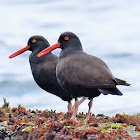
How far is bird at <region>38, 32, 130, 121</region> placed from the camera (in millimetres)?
9008

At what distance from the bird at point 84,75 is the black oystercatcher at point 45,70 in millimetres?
1543

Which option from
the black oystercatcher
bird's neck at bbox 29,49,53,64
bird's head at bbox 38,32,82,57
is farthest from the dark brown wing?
bird's neck at bbox 29,49,53,64

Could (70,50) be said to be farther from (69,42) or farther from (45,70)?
(45,70)

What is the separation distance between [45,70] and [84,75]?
2.71 meters

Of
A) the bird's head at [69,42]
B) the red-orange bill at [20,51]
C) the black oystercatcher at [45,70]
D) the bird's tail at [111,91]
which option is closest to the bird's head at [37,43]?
the black oystercatcher at [45,70]

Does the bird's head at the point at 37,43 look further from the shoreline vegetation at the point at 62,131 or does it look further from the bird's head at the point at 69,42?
the shoreline vegetation at the point at 62,131

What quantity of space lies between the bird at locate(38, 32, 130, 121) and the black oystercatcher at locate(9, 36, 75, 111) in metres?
1.54

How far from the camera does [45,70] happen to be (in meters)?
11.6

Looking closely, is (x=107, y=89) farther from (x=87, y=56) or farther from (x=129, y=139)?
(x=129, y=139)

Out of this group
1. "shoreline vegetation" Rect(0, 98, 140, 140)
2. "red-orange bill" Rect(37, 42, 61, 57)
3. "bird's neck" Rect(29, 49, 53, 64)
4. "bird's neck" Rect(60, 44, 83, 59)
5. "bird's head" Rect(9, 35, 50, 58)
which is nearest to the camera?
"shoreline vegetation" Rect(0, 98, 140, 140)

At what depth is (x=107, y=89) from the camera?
913cm

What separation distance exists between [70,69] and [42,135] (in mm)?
2038

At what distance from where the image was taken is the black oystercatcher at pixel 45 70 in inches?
455

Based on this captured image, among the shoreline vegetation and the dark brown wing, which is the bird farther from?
the shoreline vegetation
